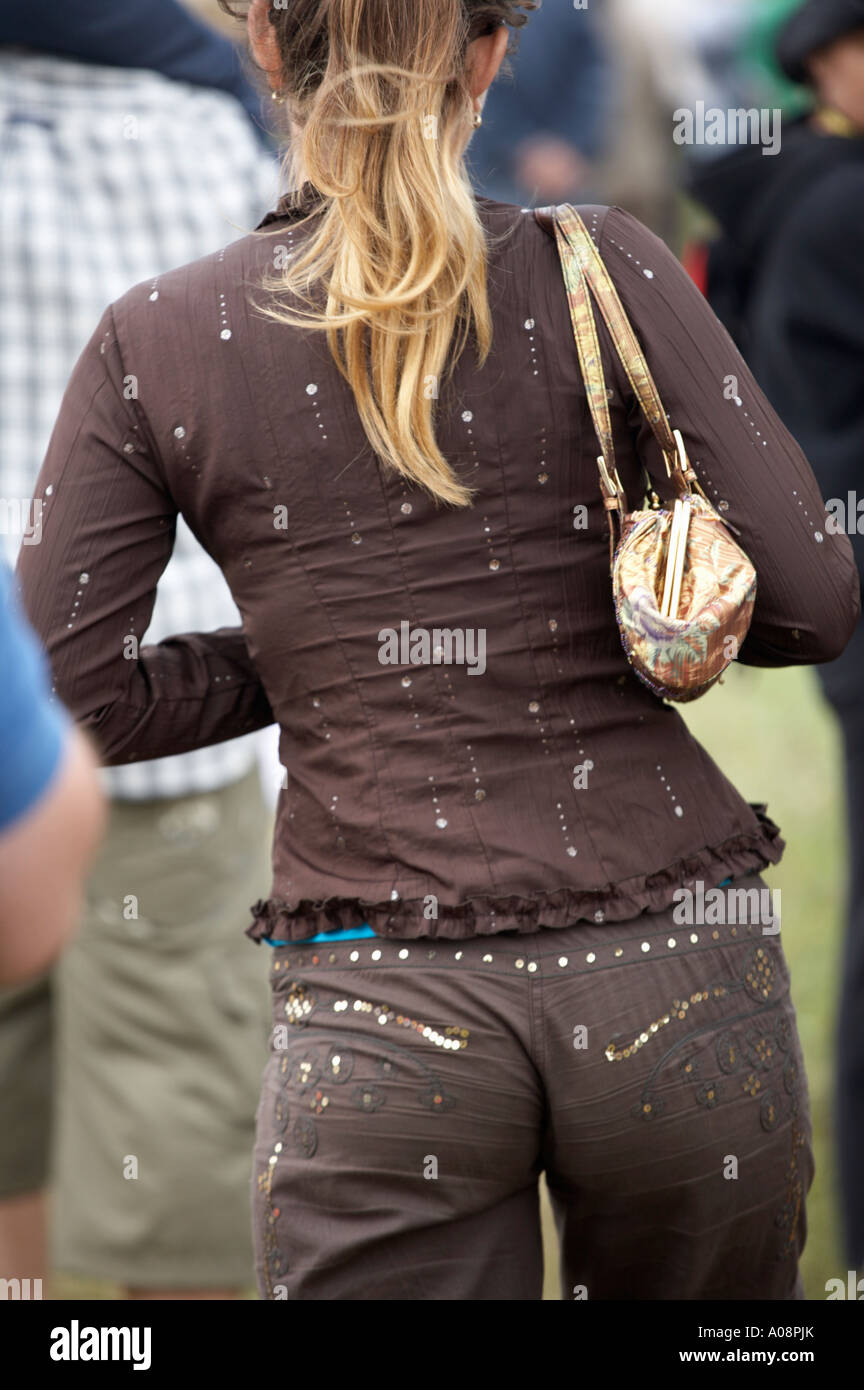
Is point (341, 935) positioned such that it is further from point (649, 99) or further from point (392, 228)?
point (649, 99)

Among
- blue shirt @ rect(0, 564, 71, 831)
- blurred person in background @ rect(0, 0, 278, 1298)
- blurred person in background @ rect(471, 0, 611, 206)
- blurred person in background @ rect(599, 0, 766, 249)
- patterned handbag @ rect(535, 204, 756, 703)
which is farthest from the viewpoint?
blurred person in background @ rect(599, 0, 766, 249)

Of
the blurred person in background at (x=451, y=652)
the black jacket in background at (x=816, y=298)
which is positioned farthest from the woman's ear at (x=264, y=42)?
the black jacket in background at (x=816, y=298)

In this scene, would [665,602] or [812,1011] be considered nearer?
[665,602]

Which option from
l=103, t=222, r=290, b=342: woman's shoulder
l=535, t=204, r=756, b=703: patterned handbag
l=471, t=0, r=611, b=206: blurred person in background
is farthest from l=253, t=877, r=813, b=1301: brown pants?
l=471, t=0, r=611, b=206: blurred person in background

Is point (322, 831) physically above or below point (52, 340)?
below

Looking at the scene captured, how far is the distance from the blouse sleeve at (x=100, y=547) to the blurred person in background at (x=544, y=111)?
5790 mm

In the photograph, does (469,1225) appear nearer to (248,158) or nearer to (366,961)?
(366,961)

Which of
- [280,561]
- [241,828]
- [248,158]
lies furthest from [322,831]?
[248,158]

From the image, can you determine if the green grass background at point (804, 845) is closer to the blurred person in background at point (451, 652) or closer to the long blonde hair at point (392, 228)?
the blurred person in background at point (451, 652)

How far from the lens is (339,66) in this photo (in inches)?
61.7

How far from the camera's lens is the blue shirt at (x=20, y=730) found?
912mm

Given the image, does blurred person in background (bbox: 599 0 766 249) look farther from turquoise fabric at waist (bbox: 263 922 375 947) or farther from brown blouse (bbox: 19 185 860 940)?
turquoise fabric at waist (bbox: 263 922 375 947)

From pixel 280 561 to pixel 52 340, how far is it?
1.14 meters

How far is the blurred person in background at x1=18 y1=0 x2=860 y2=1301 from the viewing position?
1.57 metres
